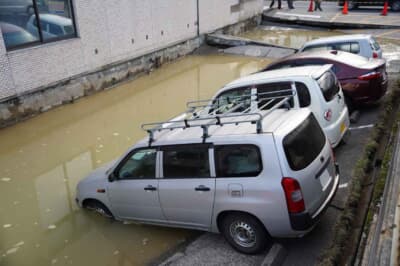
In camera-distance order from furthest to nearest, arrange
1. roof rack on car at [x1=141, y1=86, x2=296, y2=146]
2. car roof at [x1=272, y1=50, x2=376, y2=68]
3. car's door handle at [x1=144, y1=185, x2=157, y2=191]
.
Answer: car roof at [x1=272, y1=50, x2=376, y2=68]
car's door handle at [x1=144, y1=185, x2=157, y2=191]
roof rack on car at [x1=141, y1=86, x2=296, y2=146]

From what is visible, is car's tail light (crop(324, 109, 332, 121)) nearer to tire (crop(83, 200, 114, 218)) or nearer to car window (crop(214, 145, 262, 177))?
car window (crop(214, 145, 262, 177))

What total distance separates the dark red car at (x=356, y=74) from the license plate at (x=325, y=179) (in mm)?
4312

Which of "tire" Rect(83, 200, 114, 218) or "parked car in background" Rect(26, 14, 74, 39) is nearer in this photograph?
"tire" Rect(83, 200, 114, 218)

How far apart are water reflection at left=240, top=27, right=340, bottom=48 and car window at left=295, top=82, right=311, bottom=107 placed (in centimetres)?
1496

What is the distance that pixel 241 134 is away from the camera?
467 cm

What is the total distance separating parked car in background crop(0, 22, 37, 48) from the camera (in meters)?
11.1

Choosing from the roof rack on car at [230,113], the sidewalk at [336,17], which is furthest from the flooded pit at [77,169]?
the sidewalk at [336,17]

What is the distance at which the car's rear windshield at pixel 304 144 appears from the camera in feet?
14.6

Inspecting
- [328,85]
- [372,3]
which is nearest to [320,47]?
[328,85]

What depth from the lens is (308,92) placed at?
666 centimetres

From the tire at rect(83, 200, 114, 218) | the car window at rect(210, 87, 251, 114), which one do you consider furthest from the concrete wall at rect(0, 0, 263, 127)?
the car window at rect(210, 87, 251, 114)

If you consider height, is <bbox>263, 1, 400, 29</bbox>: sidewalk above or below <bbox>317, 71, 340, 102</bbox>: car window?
below

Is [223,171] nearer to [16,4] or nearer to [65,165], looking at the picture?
[65,165]

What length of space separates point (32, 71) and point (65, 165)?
15.3 ft
